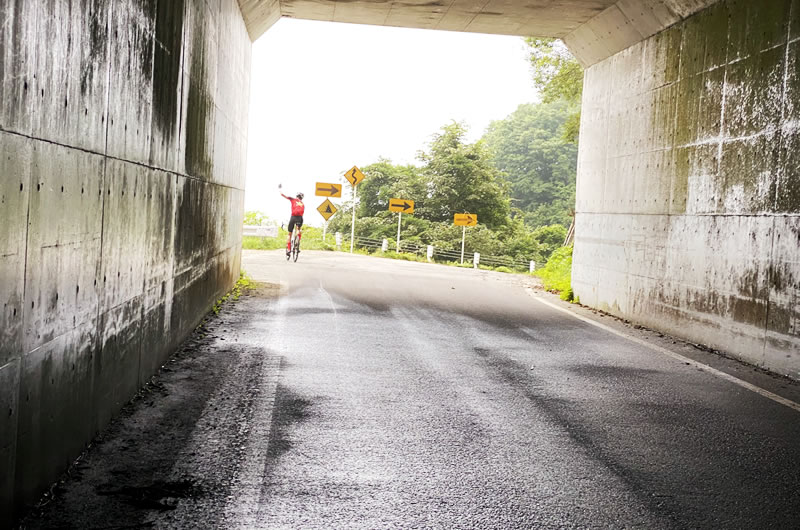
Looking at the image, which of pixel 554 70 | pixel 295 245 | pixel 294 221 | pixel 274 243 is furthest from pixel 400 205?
pixel 294 221

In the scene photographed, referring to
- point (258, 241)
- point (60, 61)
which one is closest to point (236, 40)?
point (60, 61)

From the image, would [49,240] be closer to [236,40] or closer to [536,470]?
[536,470]

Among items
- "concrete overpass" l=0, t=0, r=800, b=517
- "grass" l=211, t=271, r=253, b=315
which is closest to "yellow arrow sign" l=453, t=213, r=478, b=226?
"grass" l=211, t=271, r=253, b=315

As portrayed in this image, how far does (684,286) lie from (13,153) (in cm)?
921

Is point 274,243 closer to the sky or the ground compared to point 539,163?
closer to the ground

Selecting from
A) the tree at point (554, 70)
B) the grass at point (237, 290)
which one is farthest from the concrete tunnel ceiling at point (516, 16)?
the tree at point (554, 70)

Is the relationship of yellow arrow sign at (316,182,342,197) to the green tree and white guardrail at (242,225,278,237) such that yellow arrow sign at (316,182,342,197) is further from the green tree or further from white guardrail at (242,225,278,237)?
the green tree

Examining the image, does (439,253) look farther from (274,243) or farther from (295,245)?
(295,245)

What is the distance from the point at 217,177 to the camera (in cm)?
1042

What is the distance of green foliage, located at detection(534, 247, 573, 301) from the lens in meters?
15.7

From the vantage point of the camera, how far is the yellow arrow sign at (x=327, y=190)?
34.7 meters

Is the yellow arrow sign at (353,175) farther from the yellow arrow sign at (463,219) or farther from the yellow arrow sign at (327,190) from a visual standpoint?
the yellow arrow sign at (463,219)

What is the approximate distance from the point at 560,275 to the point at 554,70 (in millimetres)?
9987

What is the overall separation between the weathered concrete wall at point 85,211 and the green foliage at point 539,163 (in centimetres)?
6457
